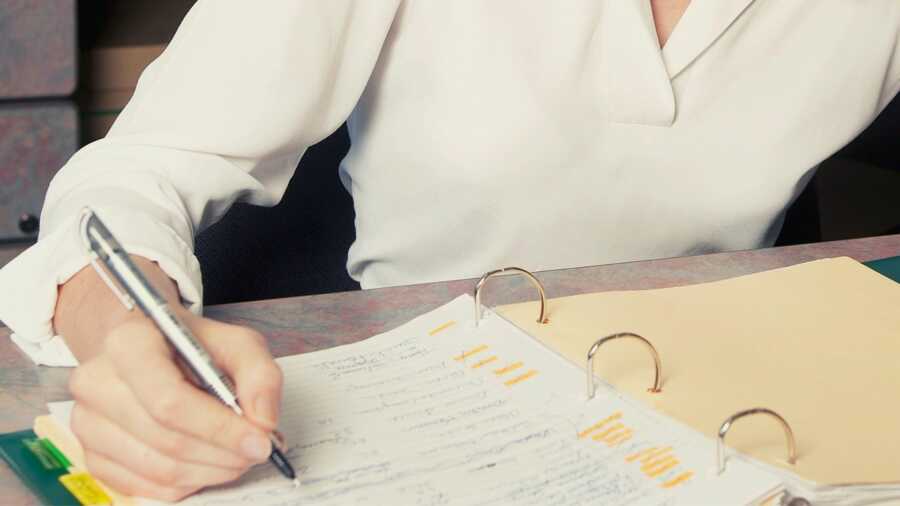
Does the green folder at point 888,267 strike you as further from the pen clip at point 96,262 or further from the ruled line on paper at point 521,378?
the pen clip at point 96,262

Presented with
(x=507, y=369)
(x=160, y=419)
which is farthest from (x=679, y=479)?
(x=160, y=419)

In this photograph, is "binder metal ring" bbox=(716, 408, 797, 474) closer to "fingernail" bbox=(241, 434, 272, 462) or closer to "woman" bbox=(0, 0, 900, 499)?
"fingernail" bbox=(241, 434, 272, 462)

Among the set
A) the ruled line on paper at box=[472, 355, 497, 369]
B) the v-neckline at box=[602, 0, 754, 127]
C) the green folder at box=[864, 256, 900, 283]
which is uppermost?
the v-neckline at box=[602, 0, 754, 127]

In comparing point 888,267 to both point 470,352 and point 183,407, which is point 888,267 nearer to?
point 470,352

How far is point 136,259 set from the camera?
745 mm

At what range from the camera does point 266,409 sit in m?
0.57

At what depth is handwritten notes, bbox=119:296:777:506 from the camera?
598 mm

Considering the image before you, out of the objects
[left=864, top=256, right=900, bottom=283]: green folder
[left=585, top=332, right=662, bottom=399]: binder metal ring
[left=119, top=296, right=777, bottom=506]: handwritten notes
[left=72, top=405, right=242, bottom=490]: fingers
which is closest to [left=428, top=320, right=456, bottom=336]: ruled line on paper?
[left=119, top=296, right=777, bottom=506]: handwritten notes

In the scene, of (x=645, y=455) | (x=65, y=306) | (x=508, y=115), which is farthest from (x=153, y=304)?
(x=508, y=115)

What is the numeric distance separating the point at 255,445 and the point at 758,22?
69cm

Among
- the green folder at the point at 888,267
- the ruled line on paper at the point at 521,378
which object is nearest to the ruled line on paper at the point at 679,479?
the ruled line on paper at the point at 521,378

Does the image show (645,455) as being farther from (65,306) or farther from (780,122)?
(780,122)

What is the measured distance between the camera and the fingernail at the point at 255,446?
0.56 meters

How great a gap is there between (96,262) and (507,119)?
46 centimetres
